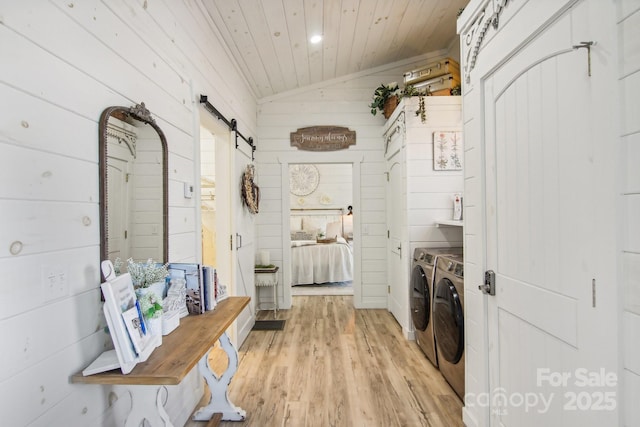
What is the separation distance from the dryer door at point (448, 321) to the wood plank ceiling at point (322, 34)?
2408mm

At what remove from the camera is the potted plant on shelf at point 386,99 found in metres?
3.68

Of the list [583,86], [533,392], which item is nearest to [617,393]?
[533,392]

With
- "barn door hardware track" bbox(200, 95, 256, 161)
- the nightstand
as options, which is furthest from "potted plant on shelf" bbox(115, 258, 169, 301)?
the nightstand

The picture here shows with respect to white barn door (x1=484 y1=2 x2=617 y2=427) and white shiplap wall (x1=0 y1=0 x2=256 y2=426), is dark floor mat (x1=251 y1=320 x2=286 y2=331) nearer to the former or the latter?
white shiplap wall (x1=0 y1=0 x2=256 y2=426)

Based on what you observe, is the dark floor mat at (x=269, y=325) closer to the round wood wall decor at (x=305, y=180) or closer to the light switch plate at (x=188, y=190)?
the light switch plate at (x=188, y=190)

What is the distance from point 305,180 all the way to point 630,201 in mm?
6774

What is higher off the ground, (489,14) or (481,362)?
(489,14)

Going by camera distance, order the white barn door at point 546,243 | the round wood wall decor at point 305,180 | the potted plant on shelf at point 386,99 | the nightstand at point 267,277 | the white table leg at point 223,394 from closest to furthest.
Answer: the white barn door at point 546,243 → the white table leg at point 223,394 → the potted plant on shelf at point 386,99 → the nightstand at point 267,277 → the round wood wall decor at point 305,180

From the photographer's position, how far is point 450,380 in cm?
227

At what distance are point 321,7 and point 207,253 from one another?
2798 millimetres

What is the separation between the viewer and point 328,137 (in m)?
4.23

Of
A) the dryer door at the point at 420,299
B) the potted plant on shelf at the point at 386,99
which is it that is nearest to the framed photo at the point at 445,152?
the potted plant on shelf at the point at 386,99

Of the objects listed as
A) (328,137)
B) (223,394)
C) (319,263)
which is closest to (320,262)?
(319,263)

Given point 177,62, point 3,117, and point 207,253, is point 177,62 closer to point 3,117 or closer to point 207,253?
point 3,117
